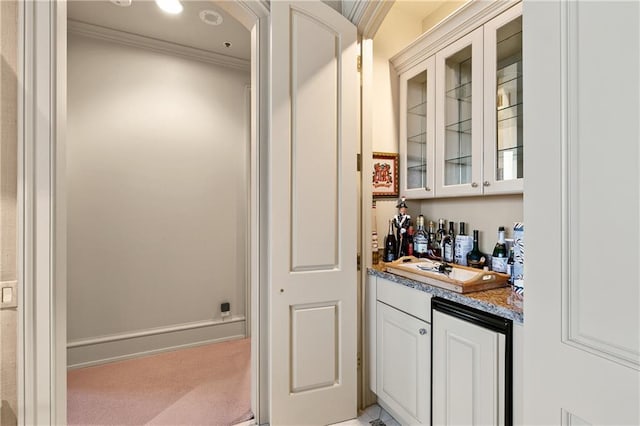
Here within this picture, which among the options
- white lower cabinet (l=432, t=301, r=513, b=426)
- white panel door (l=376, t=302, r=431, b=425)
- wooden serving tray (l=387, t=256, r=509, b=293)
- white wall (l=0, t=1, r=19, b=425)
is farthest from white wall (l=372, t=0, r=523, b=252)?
white wall (l=0, t=1, r=19, b=425)

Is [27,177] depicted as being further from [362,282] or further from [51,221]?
[362,282]

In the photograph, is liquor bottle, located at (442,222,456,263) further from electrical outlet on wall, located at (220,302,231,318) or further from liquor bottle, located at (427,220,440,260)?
electrical outlet on wall, located at (220,302,231,318)

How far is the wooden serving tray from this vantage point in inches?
55.0

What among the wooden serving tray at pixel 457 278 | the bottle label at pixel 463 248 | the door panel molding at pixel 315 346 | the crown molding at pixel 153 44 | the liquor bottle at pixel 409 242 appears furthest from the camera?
the crown molding at pixel 153 44

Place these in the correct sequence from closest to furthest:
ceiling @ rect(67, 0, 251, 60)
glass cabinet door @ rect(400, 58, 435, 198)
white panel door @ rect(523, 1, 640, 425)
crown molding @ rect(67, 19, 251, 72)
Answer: white panel door @ rect(523, 1, 640, 425)
glass cabinet door @ rect(400, 58, 435, 198)
ceiling @ rect(67, 0, 251, 60)
crown molding @ rect(67, 19, 251, 72)

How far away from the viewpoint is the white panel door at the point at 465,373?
1.22m

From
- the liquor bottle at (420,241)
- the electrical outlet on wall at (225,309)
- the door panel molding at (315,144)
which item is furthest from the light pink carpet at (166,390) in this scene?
the liquor bottle at (420,241)

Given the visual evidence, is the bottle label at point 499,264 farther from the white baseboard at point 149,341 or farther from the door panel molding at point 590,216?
the white baseboard at point 149,341

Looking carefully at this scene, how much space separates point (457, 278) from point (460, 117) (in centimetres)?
98

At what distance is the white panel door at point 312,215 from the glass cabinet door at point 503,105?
0.72m

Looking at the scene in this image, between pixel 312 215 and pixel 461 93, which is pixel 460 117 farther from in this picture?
pixel 312 215

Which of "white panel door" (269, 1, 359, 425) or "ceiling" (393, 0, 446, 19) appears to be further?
"ceiling" (393, 0, 446, 19)

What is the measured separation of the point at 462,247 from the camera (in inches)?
75.1

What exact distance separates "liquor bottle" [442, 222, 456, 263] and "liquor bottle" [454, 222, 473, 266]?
0.03m
